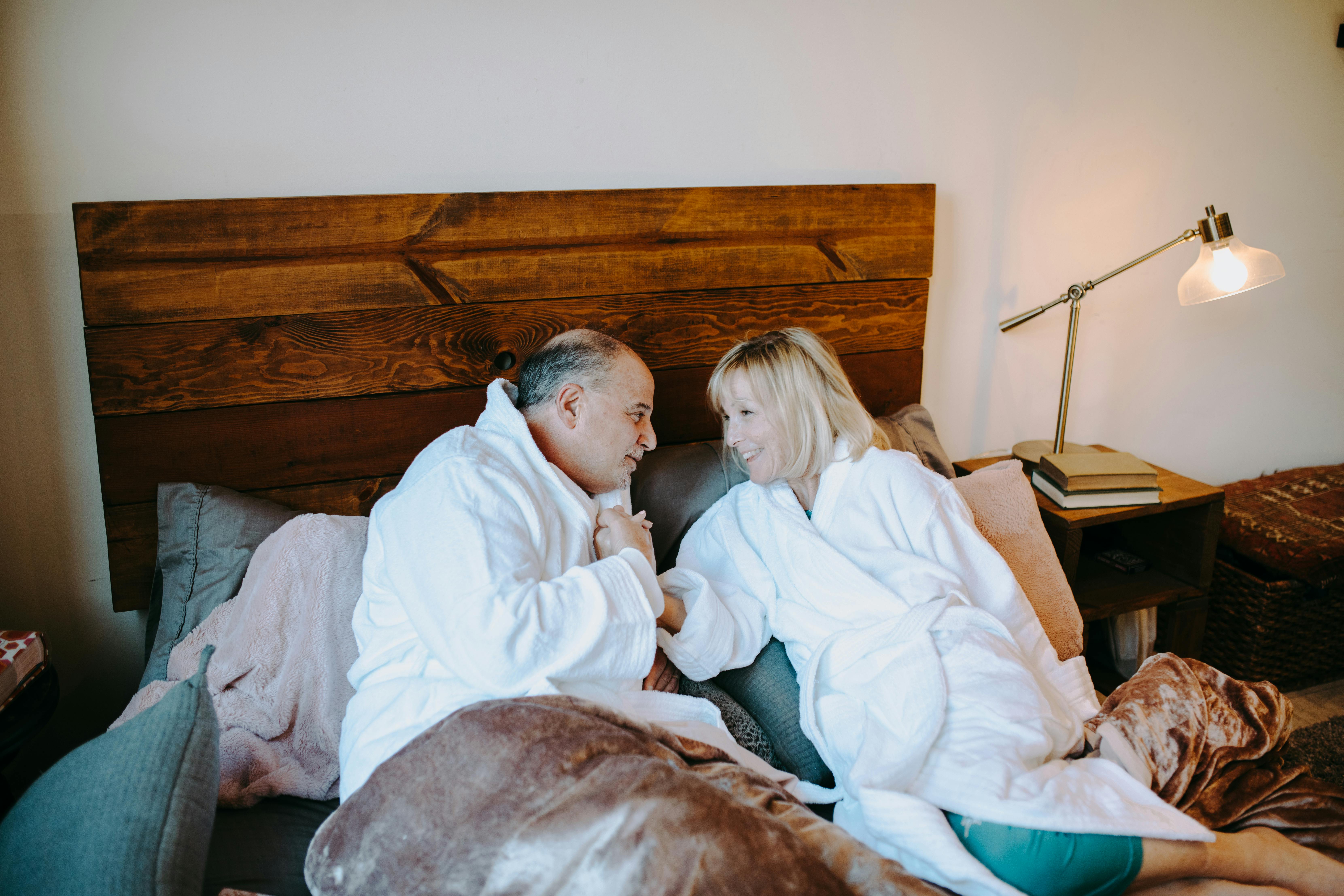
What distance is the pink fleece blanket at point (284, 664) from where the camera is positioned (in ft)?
4.37

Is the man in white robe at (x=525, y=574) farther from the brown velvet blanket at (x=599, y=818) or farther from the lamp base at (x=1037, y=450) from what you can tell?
the lamp base at (x=1037, y=450)

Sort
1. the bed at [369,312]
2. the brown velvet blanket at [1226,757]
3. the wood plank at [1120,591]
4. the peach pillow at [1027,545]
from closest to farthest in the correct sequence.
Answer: the brown velvet blanket at [1226,757] → the bed at [369,312] → the peach pillow at [1027,545] → the wood plank at [1120,591]

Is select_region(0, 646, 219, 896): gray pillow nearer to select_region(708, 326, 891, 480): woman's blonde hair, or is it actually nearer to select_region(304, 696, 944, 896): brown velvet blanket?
select_region(304, 696, 944, 896): brown velvet blanket

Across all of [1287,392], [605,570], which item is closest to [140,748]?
[605,570]

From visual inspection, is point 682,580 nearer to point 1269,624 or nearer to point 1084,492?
point 1084,492

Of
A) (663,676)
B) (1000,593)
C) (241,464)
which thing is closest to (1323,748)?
(1000,593)

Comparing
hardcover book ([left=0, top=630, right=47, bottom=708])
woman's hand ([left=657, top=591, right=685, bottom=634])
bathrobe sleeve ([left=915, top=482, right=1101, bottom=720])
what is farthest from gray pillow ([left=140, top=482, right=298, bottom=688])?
bathrobe sleeve ([left=915, top=482, right=1101, bottom=720])

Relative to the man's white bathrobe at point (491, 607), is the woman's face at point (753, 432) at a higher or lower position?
higher

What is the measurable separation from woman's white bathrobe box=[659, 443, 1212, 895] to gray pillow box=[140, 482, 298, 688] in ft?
2.65

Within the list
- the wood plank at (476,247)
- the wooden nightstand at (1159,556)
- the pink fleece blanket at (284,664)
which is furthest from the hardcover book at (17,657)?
the wooden nightstand at (1159,556)

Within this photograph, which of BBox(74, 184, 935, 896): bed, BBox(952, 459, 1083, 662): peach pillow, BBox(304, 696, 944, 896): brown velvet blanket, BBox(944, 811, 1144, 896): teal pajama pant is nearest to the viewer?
BBox(304, 696, 944, 896): brown velvet blanket

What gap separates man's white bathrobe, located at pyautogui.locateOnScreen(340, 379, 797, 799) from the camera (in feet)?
3.94

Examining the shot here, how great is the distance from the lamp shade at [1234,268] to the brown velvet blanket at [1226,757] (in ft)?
3.75

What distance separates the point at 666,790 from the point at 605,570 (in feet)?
1.62
